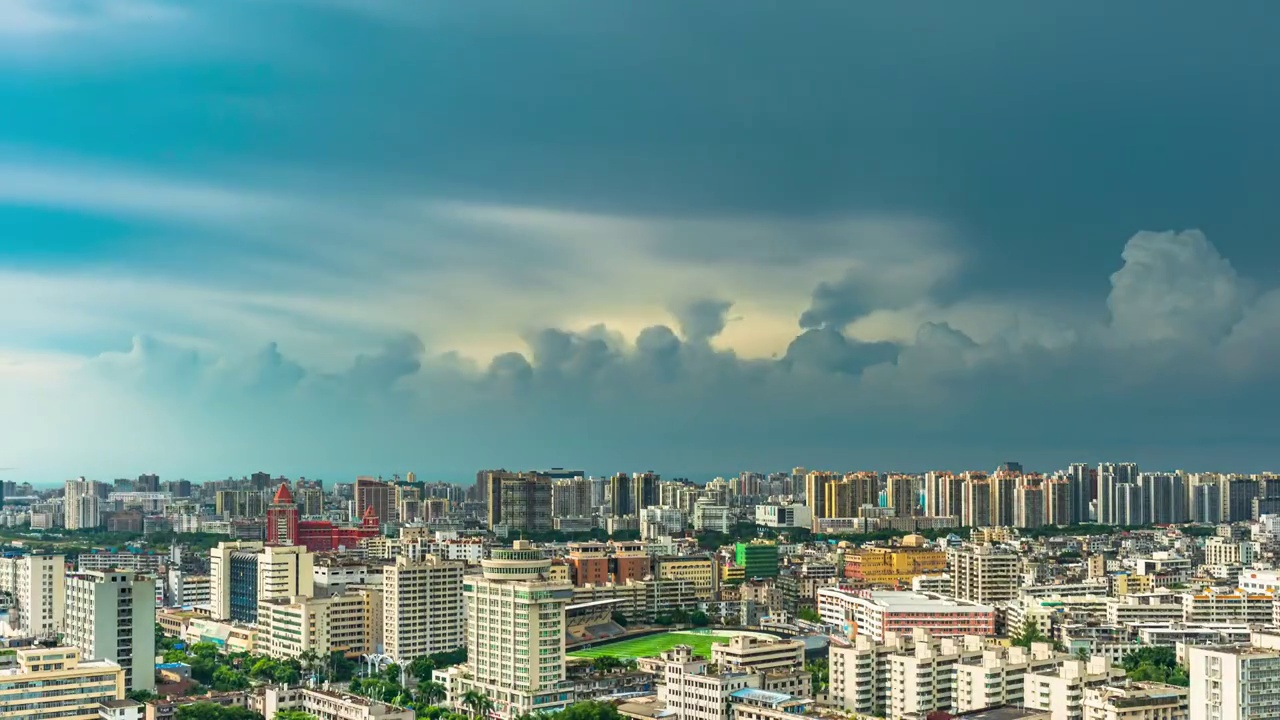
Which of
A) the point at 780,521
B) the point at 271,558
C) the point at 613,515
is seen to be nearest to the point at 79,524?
the point at 613,515

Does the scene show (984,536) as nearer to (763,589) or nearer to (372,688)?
(763,589)

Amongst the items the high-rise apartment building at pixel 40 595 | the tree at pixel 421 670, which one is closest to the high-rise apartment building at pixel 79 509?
the high-rise apartment building at pixel 40 595

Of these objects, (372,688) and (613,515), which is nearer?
(372,688)

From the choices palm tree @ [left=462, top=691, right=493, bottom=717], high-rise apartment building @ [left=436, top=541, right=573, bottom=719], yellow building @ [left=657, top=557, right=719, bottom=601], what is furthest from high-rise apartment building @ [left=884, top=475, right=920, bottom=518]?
palm tree @ [left=462, top=691, right=493, bottom=717]

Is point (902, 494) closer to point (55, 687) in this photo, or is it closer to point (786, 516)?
point (786, 516)

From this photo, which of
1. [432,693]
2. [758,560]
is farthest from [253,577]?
[758,560]

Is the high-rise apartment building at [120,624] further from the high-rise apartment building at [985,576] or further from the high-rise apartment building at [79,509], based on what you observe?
the high-rise apartment building at [79,509]
